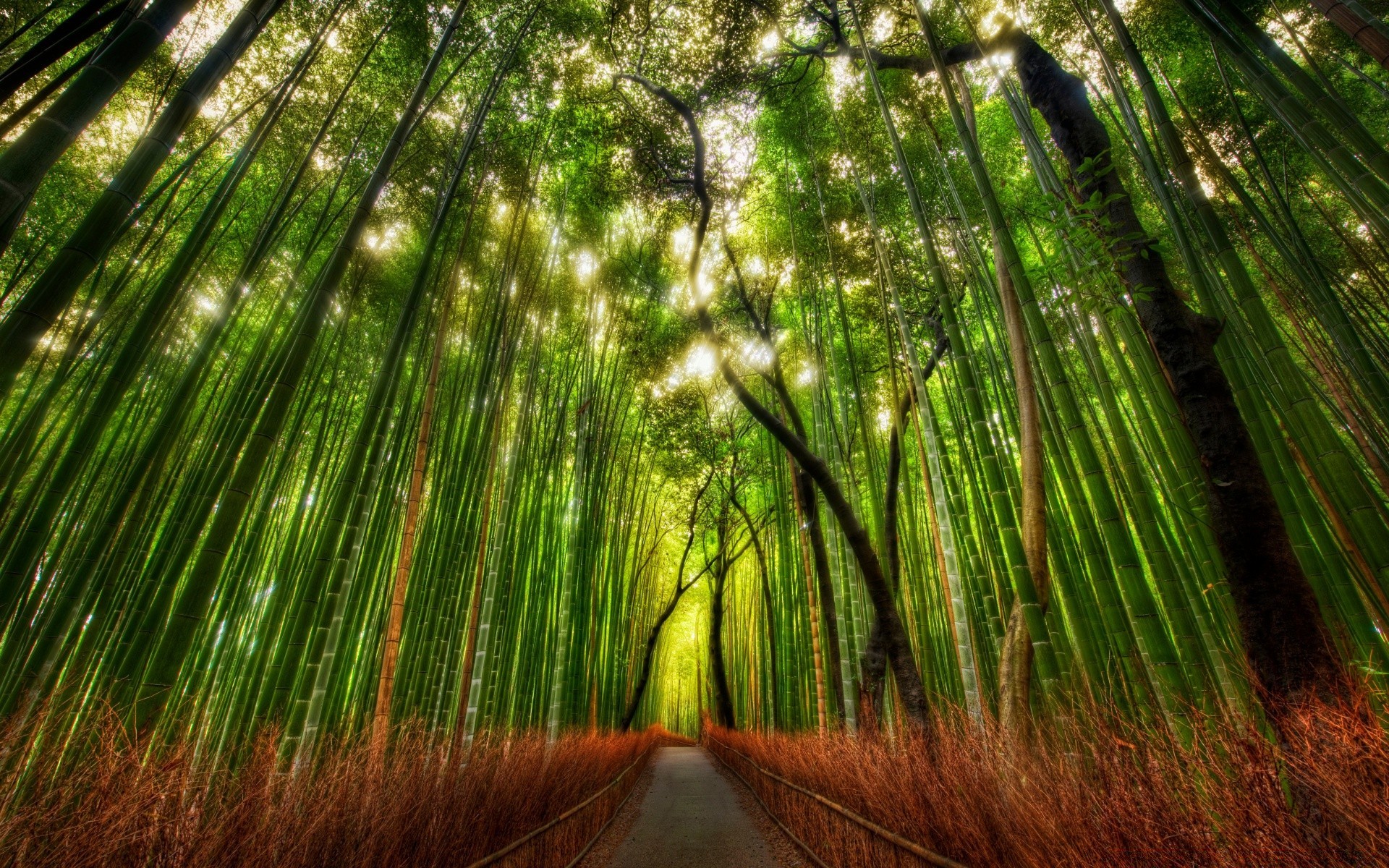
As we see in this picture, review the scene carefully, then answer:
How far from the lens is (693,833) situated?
363 cm

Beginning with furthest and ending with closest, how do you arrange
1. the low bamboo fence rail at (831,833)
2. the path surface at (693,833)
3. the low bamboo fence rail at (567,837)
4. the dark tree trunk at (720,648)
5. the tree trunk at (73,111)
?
the dark tree trunk at (720,648) → the path surface at (693,833) → the low bamboo fence rail at (567,837) → the low bamboo fence rail at (831,833) → the tree trunk at (73,111)

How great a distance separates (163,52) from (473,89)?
161cm

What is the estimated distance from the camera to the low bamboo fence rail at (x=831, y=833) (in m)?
1.72

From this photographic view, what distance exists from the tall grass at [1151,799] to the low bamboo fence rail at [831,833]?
0.16ft

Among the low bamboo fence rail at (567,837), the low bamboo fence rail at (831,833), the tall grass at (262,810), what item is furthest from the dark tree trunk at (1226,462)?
the low bamboo fence rail at (567,837)

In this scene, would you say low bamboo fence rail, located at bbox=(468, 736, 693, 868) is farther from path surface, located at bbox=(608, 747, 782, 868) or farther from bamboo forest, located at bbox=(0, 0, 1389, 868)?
path surface, located at bbox=(608, 747, 782, 868)

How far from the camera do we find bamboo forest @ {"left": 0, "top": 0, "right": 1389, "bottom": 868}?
107cm

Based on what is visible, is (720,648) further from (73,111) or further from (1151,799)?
(73,111)

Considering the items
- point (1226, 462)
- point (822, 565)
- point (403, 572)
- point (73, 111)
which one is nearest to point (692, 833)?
point (822, 565)

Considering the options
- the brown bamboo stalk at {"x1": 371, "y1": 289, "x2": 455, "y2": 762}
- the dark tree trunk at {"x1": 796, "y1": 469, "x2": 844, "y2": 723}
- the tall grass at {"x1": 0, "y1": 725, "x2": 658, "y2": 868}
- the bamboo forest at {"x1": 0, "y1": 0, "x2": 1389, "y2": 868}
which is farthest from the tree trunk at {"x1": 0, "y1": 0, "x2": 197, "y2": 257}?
the dark tree trunk at {"x1": 796, "y1": 469, "x2": 844, "y2": 723}

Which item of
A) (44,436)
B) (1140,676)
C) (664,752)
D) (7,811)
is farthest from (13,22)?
(664,752)

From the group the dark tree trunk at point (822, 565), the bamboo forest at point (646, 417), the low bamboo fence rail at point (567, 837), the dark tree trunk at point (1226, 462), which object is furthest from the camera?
the dark tree trunk at point (822, 565)

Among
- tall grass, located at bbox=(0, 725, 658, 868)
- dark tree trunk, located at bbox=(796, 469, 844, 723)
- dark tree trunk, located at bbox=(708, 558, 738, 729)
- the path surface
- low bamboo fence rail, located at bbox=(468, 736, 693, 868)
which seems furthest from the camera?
dark tree trunk, located at bbox=(708, 558, 738, 729)

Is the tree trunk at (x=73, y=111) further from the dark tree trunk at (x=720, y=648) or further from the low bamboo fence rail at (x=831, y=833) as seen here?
the dark tree trunk at (x=720, y=648)
